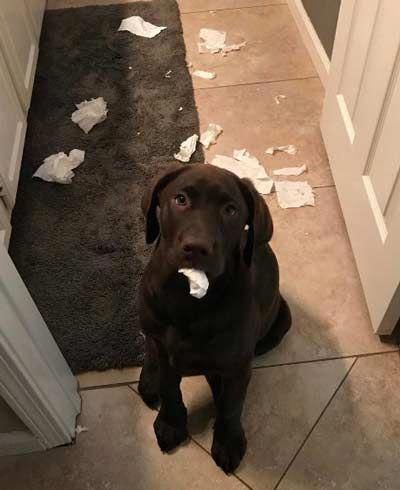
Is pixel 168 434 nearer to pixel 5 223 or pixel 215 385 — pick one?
pixel 215 385

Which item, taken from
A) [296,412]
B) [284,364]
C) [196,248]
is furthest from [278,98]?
[196,248]

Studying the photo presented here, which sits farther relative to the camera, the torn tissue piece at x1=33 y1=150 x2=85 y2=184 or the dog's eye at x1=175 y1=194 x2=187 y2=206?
the torn tissue piece at x1=33 y1=150 x2=85 y2=184

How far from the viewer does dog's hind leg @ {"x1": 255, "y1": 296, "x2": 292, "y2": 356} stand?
1.50 meters

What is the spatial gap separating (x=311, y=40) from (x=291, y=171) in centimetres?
72

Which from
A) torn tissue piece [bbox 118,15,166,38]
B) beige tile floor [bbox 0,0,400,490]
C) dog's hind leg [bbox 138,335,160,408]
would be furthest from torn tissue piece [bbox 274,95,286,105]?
dog's hind leg [bbox 138,335,160,408]

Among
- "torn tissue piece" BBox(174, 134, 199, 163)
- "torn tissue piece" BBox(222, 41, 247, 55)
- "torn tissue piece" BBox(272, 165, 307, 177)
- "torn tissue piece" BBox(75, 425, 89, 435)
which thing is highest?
"torn tissue piece" BBox(174, 134, 199, 163)

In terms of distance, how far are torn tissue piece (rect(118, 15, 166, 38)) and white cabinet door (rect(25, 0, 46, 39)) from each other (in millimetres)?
349

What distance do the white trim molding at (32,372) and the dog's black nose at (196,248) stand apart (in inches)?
13.7

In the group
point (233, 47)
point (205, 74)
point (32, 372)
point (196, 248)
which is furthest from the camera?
point (233, 47)

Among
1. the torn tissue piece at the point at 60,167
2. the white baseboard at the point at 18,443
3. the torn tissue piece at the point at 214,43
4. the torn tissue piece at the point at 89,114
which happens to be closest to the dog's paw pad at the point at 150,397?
the white baseboard at the point at 18,443

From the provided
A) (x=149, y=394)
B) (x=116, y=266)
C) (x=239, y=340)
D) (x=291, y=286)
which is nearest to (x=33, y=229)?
(x=116, y=266)

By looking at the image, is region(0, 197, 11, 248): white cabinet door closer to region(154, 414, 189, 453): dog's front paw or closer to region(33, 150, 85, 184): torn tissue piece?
region(33, 150, 85, 184): torn tissue piece

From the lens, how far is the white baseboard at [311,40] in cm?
227

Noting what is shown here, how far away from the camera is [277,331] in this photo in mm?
1507
